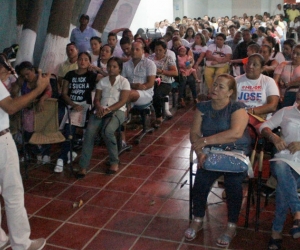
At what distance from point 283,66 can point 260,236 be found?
2.47m

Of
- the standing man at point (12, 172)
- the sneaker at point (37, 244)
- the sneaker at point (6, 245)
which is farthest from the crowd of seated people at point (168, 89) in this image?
the sneaker at point (6, 245)

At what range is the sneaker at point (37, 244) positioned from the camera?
9.17ft

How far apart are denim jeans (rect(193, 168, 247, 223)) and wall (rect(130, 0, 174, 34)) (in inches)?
376

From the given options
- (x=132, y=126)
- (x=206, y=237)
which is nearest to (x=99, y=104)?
(x=132, y=126)

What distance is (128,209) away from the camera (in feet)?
11.3

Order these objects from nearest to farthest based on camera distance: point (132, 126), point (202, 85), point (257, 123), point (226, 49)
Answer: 1. point (257, 123)
2. point (132, 126)
3. point (226, 49)
4. point (202, 85)

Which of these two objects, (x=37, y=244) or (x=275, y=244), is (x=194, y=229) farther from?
(x=37, y=244)

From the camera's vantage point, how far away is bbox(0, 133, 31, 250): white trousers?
2.54 meters

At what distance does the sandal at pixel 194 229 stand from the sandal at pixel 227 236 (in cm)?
18

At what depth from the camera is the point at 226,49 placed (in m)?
7.12

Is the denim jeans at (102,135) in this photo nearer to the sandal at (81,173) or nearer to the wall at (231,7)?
the sandal at (81,173)

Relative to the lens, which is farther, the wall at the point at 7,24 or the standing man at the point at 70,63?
the wall at the point at 7,24

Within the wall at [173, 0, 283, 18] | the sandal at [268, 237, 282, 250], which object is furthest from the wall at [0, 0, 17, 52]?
the wall at [173, 0, 283, 18]

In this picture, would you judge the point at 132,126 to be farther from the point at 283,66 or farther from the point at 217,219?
the point at 217,219
